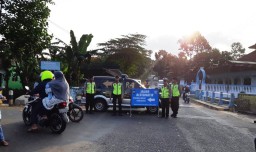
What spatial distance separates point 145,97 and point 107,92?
2104 mm

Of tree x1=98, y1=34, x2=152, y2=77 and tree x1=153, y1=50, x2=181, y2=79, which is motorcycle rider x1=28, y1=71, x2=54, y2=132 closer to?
tree x1=98, y1=34, x2=152, y2=77

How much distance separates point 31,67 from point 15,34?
4.84 meters

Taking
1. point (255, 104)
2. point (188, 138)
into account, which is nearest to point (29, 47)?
Answer: point (188, 138)

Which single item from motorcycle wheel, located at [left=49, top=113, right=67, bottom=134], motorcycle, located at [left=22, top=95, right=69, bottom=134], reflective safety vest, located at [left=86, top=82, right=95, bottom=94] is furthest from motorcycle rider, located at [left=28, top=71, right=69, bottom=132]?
reflective safety vest, located at [left=86, top=82, right=95, bottom=94]

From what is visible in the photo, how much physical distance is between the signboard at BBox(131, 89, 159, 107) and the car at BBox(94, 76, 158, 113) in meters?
0.77

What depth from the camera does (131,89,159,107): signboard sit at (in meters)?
15.0

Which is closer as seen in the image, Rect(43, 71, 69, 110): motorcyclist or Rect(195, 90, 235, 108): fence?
Rect(43, 71, 69, 110): motorcyclist

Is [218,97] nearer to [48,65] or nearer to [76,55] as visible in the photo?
[76,55]

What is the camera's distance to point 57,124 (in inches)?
353

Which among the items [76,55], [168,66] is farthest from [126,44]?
[76,55]

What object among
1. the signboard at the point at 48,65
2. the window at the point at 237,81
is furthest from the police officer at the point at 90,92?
the window at the point at 237,81

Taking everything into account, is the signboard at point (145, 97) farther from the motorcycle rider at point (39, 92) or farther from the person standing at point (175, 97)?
the motorcycle rider at point (39, 92)

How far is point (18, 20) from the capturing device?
17062 mm

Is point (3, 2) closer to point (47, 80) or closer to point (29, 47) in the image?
point (29, 47)
